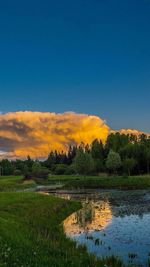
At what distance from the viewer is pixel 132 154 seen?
177 meters

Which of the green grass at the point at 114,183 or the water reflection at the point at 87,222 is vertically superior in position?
the green grass at the point at 114,183

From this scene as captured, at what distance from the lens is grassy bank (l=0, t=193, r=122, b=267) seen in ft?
60.8

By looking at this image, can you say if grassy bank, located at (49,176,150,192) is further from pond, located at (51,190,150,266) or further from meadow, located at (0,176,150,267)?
pond, located at (51,190,150,266)

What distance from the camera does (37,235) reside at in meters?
30.8

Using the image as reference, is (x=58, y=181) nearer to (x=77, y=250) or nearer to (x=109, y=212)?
(x=109, y=212)

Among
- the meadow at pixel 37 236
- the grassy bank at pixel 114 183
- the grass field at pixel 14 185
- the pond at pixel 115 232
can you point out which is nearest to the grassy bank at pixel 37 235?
the meadow at pixel 37 236

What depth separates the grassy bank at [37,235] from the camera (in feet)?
60.8

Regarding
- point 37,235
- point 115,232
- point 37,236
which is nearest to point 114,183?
point 115,232

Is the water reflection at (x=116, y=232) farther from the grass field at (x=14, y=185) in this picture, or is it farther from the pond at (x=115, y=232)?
the grass field at (x=14, y=185)

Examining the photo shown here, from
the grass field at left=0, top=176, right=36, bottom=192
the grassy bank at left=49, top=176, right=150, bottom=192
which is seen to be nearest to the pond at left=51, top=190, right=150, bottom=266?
the grass field at left=0, top=176, right=36, bottom=192

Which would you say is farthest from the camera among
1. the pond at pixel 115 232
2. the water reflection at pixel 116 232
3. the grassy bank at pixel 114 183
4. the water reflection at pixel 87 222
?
the grassy bank at pixel 114 183

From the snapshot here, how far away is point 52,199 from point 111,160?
9866 cm

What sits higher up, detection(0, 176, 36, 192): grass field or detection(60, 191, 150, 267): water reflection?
detection(0, 176, 36, 192): grass field

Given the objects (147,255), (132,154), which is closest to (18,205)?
(147,255)
